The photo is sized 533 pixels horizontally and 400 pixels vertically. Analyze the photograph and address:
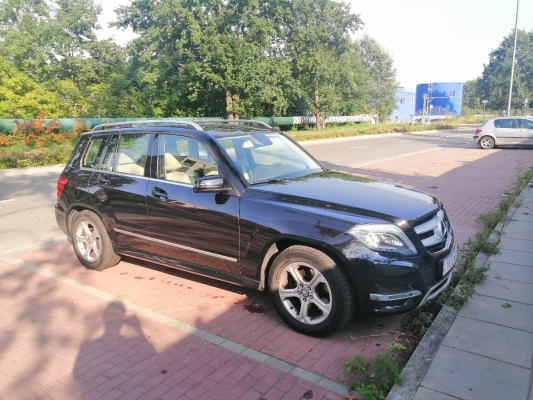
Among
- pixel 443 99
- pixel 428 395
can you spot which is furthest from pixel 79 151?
Answer: pixel 443 99

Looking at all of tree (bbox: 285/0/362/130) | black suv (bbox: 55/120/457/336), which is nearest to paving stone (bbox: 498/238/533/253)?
black suv (bbox: 55/120/457/336)

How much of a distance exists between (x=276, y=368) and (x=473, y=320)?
6.10ft

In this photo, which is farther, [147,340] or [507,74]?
[507,74]

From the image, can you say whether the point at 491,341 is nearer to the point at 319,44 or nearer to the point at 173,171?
the point at 173,171

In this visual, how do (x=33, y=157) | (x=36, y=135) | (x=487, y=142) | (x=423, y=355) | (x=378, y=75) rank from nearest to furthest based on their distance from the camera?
(x=423, y=355) < (x=33, y=157) < (x=36, y=135) < (x=487, y=142) < (x=378, y=75)

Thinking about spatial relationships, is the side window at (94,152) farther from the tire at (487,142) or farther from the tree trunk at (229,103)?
the tree trunk at (229,103)

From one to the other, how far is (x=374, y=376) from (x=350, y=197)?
1535 mm

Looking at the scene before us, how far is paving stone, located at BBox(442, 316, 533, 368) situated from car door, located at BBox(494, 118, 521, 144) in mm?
20882

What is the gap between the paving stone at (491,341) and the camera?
3370mm

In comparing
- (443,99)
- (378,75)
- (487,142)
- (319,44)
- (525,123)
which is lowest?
(487,142)

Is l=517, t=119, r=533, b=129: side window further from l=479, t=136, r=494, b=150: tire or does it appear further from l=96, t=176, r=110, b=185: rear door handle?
l=96, t=176, r=110, b=185: rear door handle

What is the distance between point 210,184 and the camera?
4016mm

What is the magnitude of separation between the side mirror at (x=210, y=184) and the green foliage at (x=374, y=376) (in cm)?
185

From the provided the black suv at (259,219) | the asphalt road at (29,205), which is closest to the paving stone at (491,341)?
the black suv at (259,219)
